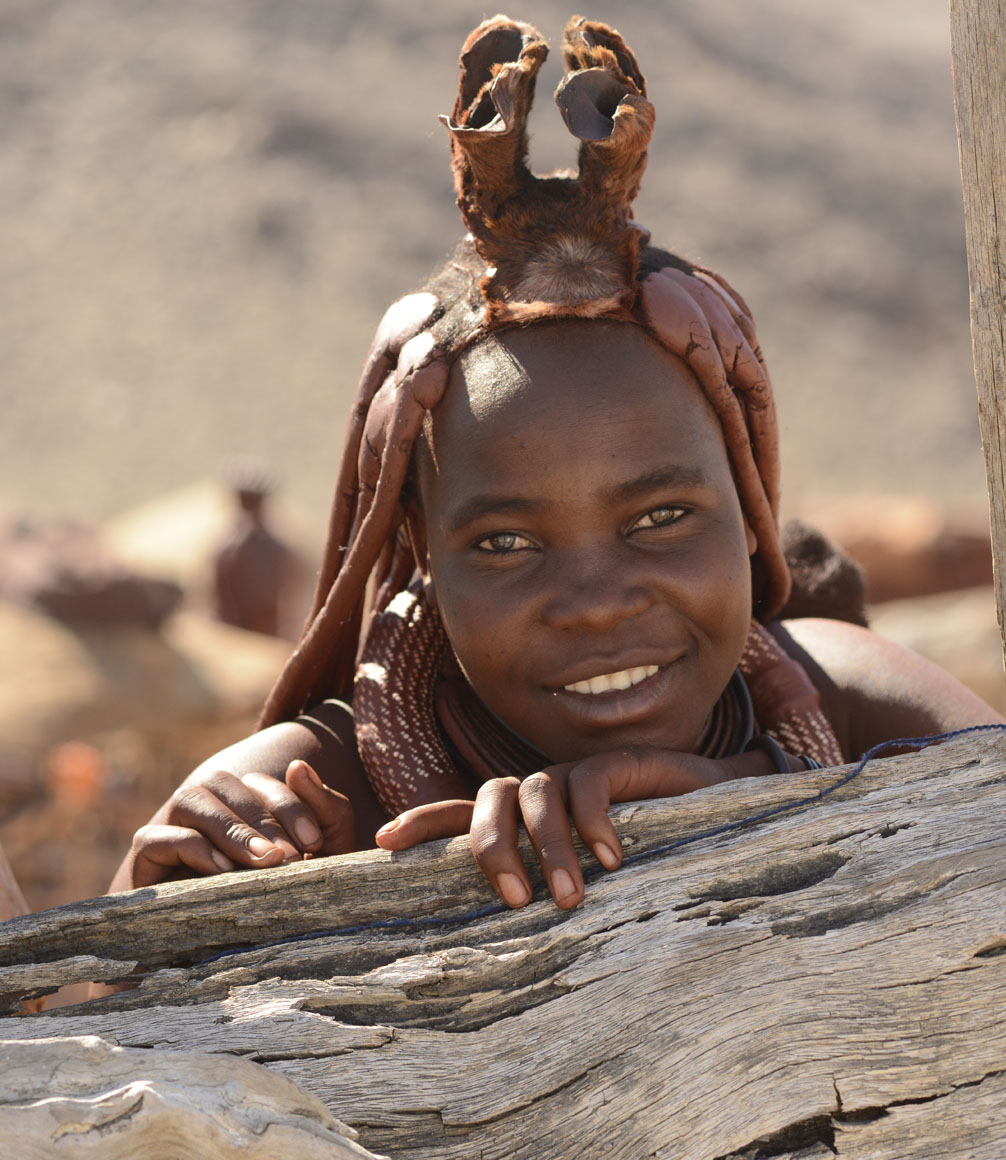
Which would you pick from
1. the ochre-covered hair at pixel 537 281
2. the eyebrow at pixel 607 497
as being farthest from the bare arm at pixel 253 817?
the eyebrow at pixel 607 497

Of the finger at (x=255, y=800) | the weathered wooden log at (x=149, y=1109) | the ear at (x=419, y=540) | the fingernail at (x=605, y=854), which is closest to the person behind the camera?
the weathered wooden log at (x=149, y=1109)

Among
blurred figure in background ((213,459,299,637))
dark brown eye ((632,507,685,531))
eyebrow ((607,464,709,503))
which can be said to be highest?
blurred figure in background ((213,459,299,637))

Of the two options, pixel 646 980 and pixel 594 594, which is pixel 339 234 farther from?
pixel 646 980

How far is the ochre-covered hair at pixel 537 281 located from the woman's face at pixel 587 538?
0.05 metres

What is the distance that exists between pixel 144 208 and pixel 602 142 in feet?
121

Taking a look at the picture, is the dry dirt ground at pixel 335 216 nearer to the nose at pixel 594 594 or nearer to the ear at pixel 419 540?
the ear at pixel 419 540

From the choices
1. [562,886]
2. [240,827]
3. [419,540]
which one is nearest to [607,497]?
[419,540]

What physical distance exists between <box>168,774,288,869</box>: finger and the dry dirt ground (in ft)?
70.6

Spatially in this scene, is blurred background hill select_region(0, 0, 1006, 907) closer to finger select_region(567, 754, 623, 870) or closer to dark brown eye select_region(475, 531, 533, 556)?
dark brown eye select_region(475, 531, 533, 556)

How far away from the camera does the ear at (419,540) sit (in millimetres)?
2463

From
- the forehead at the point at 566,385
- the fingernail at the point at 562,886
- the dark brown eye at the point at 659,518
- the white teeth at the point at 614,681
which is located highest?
the forehead at the point at 566,385

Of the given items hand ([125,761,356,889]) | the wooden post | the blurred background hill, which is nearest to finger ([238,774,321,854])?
hand ([125,761,356,889])

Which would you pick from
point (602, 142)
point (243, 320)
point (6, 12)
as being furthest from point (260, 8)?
point (602, 142)

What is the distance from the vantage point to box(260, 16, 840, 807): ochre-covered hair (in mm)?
2193
